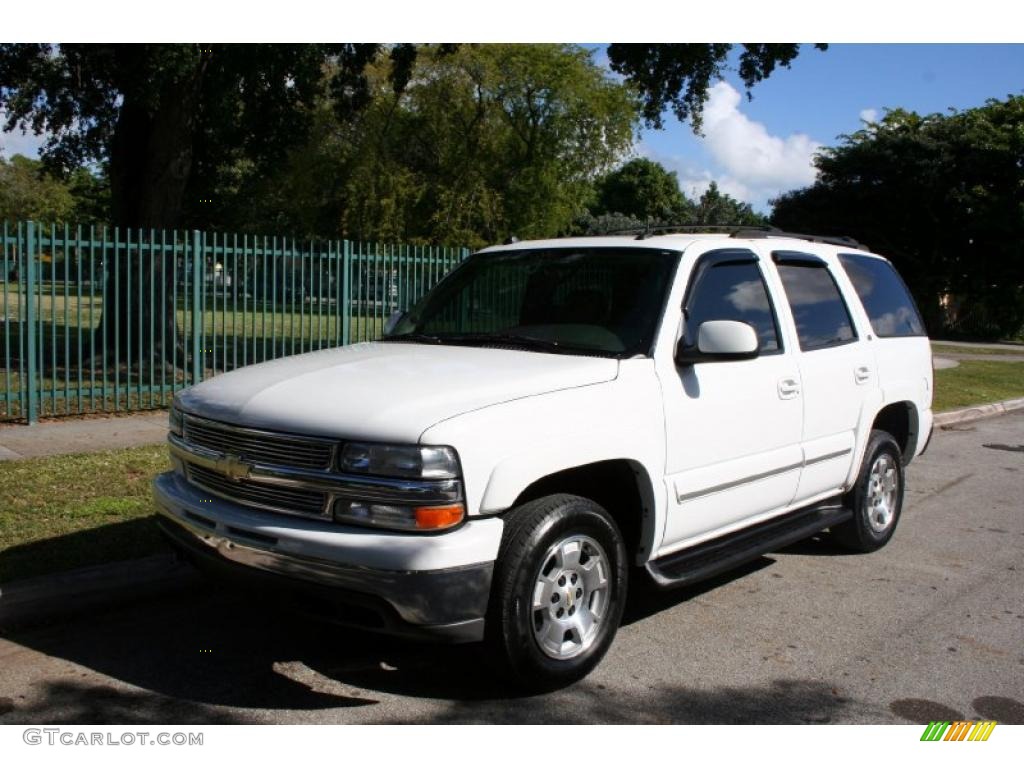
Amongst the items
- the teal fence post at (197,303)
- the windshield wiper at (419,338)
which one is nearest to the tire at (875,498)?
the windshield wiper at (419,338)

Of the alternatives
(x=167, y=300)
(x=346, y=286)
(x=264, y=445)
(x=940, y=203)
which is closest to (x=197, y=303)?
(x=167, y=300)

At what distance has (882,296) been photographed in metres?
6.60

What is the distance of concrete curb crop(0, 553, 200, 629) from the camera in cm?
471

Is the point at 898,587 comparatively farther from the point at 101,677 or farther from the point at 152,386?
the point at 152,386

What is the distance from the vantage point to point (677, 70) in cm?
1731

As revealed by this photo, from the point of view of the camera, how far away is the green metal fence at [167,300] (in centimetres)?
999

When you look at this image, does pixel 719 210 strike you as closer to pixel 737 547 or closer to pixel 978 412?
pixel 978 412

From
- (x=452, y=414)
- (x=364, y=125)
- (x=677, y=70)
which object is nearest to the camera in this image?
(x=452, y=414)

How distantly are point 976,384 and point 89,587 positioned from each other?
55.0 ft

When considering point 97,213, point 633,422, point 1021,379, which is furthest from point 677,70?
point 97,213

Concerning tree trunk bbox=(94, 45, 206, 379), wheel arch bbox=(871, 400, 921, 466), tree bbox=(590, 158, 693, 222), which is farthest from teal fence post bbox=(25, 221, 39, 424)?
tree bbox=(590, 158, 693, 222)

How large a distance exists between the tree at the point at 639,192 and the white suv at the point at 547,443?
240ft

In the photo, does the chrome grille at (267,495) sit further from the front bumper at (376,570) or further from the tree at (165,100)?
the tree at (165,100)

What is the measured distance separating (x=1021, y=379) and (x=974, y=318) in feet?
63.1
